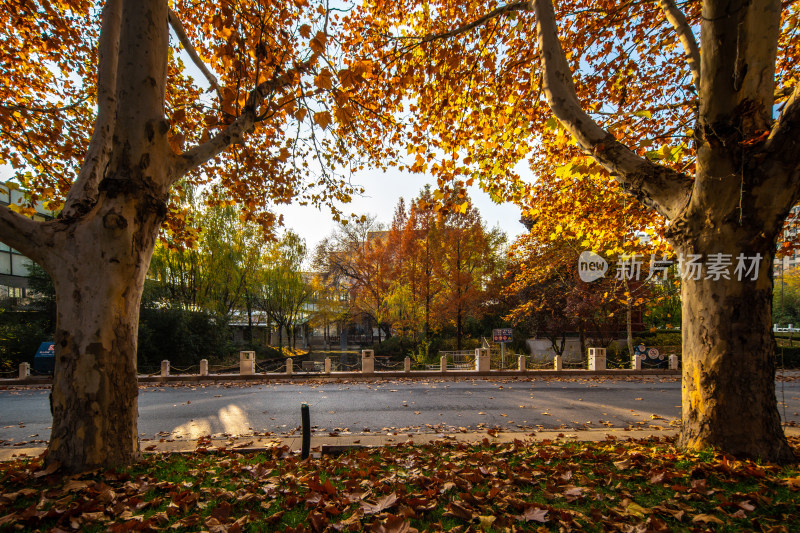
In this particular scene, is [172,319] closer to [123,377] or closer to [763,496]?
[123,377]

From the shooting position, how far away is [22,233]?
147 inches

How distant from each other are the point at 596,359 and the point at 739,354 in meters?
14.0

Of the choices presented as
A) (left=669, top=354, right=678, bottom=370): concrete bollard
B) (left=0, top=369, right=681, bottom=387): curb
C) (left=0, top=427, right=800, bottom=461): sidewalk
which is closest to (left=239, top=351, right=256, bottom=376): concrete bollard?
(left=0, top=369, right=681, bottom=387): curb

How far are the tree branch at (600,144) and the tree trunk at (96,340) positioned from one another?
5.27 m

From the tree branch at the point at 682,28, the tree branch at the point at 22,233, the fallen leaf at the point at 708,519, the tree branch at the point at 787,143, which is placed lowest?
the fallen leaf at the point at 708,519

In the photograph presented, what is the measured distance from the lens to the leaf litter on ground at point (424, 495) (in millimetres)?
2582

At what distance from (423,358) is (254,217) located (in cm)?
1296

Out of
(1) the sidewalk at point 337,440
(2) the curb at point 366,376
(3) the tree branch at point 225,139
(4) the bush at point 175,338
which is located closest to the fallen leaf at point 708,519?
(1) the sidewalk at point 337,440

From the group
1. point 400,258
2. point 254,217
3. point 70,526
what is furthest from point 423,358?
point 70,526

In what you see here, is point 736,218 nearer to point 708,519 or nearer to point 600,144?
point 600,144

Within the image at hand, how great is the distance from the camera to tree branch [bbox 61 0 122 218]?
4449 millimetres

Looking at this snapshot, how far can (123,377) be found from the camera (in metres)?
3.88
